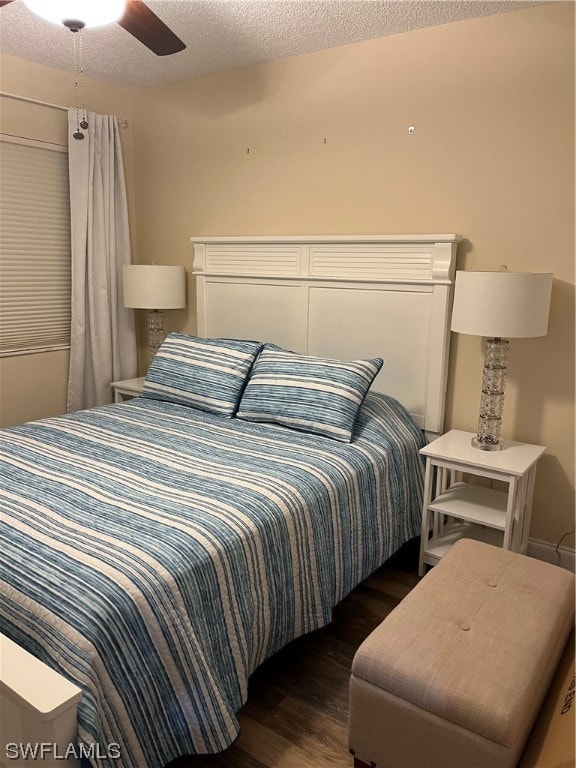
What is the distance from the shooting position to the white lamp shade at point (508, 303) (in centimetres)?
235

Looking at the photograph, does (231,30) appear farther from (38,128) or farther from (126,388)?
(126,388)

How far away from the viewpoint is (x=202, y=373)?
304 centimetres

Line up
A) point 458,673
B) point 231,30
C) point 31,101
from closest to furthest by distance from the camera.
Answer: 1. point 458,673
2. point 231,30
3. point 31,101

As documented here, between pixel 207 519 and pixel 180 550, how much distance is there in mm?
178

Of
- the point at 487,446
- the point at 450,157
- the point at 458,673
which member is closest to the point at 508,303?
the point at 487,446

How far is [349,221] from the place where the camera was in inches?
123

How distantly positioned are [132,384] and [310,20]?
2252 millimetres

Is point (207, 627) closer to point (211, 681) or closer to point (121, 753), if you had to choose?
point (211, 681)

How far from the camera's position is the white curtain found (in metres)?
3.61

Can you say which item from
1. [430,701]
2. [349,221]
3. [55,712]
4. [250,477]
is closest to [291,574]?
[250,477]

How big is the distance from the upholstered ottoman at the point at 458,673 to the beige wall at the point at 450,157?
1187mm

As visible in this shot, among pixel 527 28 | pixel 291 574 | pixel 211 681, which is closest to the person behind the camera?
pixel 211 681

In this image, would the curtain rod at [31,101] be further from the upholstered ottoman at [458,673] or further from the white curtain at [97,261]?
the upholstered ottoman at [458,673]

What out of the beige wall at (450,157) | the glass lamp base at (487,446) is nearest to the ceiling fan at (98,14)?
the beige wall at (450,157)
